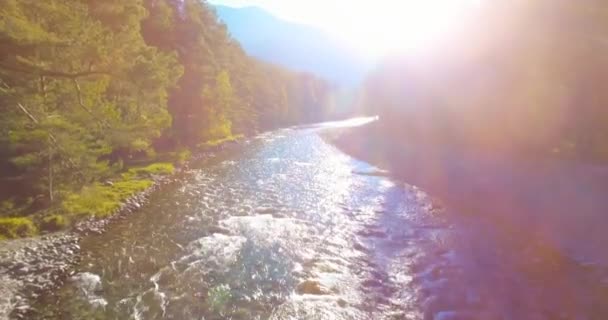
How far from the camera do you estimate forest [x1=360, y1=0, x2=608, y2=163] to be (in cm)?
2705

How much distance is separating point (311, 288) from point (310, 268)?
59.4 inches

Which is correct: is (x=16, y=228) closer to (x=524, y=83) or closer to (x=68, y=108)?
(x=68, y=108)

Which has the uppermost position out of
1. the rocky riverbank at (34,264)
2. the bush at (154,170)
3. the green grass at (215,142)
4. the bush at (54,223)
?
the green grass at (215,142)

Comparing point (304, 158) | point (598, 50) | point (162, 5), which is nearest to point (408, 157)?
point (304, 158)

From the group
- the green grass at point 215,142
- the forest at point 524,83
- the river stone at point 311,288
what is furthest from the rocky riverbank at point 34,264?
the forest at point 524,83

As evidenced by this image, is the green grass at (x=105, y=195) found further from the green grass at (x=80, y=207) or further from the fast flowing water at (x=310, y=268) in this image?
the fast flowing water at (x=310, y=268)

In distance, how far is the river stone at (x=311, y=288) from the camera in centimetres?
1208

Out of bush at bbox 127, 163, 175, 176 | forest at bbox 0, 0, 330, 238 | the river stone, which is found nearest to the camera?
the river stone

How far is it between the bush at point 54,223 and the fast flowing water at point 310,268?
5.86ft

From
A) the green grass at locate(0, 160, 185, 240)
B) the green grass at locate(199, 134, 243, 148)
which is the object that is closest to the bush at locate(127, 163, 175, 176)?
the green grass at locate(0, 160, 185, 240)

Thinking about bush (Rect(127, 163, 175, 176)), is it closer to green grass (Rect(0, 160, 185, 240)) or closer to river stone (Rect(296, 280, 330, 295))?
green grass (Rect(0, 160, 185, 240))

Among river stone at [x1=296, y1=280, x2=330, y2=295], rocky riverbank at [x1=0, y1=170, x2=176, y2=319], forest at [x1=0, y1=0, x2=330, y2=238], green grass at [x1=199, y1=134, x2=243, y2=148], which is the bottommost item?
river stone at [x1=296, y1=280, x2=330, y2=295]

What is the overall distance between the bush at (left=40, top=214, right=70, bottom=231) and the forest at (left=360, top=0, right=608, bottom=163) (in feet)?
109

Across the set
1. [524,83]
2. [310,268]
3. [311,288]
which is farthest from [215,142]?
[311,288]
